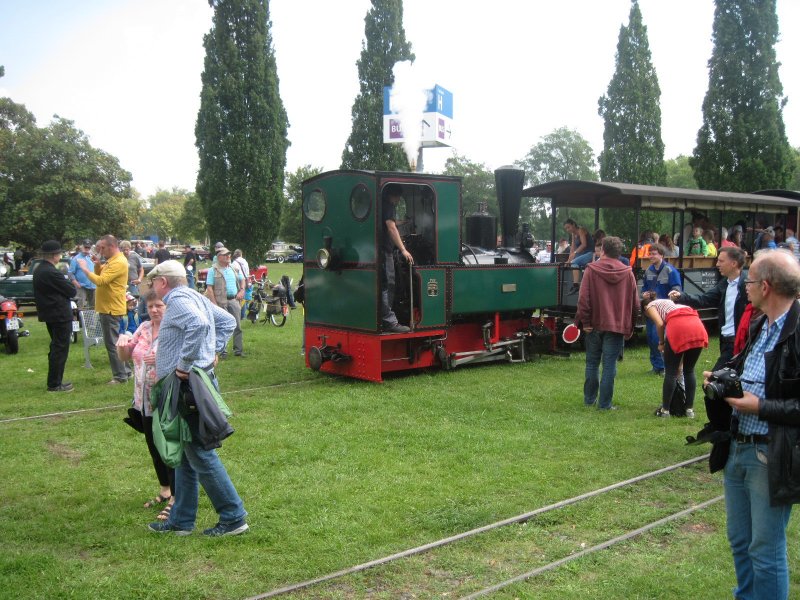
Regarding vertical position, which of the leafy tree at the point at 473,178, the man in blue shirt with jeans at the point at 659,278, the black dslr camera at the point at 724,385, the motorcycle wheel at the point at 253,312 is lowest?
the motorcycle wheel at the point at 253,312

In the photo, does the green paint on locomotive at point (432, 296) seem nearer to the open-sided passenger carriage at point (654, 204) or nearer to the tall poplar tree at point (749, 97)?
the open-sided passenger carriage at point (654, 204)

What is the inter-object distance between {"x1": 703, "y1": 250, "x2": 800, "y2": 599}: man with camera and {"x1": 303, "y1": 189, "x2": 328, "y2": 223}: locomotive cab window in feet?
23.5

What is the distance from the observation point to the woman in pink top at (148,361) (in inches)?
180

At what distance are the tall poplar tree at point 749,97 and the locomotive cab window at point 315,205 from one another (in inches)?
795

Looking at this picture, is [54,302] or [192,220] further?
[192,220]

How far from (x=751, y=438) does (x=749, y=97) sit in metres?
25.9

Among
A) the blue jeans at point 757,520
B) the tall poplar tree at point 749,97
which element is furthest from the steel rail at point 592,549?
the tall poplar tree at point 749,97

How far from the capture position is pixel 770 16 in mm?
24891

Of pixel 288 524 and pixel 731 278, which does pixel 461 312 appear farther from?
pixel 288 524

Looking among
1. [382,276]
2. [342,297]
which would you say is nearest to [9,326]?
[342,297]

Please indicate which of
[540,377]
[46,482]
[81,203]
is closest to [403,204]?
[540,377]

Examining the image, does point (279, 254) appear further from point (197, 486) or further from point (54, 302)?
point (197, 486)

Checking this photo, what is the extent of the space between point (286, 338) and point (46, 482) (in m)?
8.16

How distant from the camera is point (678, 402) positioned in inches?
290
